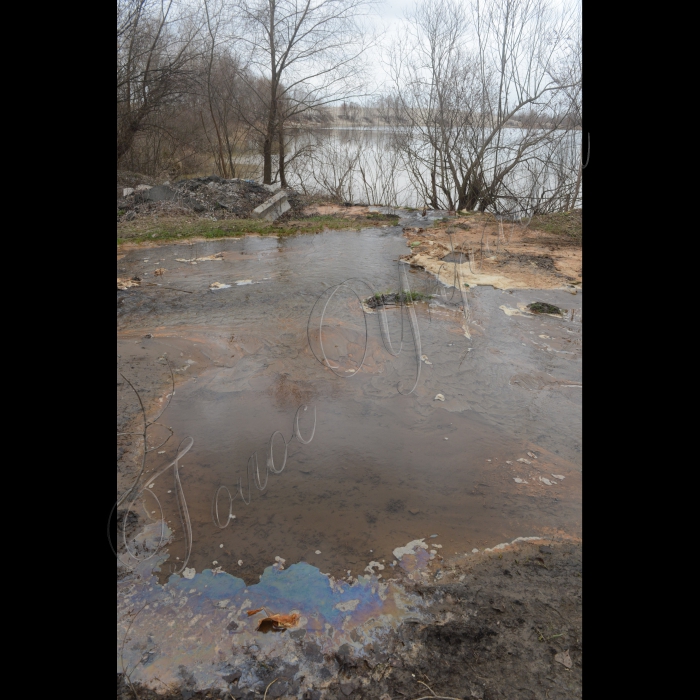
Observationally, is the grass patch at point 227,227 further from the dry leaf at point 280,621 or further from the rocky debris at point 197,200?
the dry leaf at point 280,621

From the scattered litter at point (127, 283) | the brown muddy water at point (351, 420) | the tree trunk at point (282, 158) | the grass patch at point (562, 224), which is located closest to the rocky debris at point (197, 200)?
the tree trunk at point (282, 158)

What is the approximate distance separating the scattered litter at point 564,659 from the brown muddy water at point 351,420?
31.1 inches

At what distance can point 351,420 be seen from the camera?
436 cm

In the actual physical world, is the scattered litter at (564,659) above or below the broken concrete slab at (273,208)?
below

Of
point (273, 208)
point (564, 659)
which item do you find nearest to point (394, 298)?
point (564, 659)

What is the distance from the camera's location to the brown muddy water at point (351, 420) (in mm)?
3168

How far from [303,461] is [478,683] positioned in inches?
76.6

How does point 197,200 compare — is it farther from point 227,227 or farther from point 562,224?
point 562,224

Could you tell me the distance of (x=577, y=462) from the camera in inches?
150

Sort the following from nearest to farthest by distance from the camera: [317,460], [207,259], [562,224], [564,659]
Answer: [564,659], [317,460], [207,259], [562,224]

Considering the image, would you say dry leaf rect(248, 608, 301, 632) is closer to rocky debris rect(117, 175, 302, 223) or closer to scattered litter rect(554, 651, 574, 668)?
scattered litter rect(554, 651, 574, 668)

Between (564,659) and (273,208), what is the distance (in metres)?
11.7
